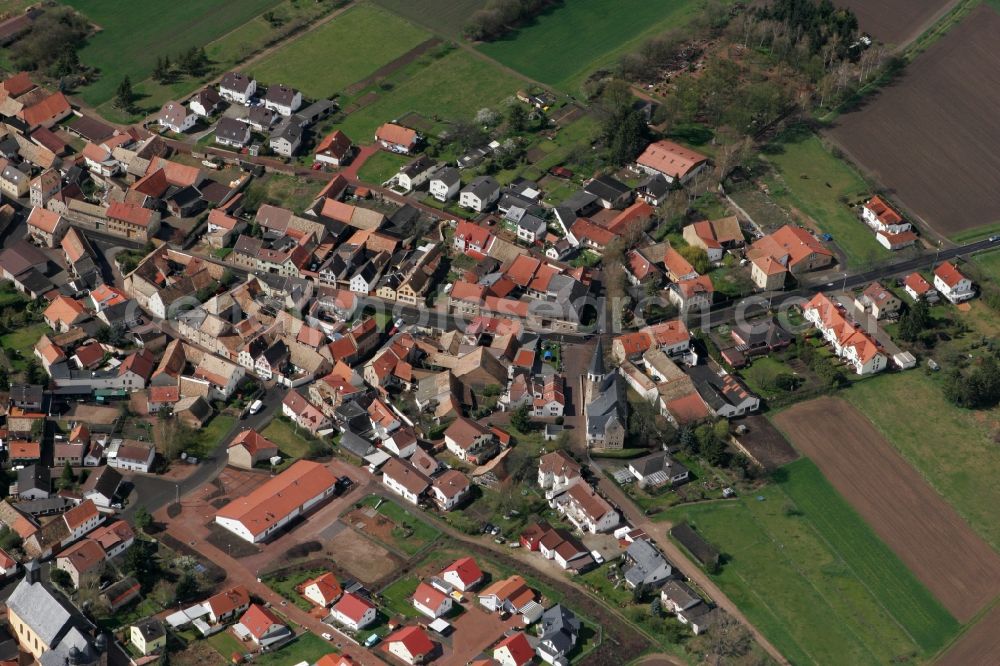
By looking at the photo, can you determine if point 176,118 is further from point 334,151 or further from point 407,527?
point 407,527

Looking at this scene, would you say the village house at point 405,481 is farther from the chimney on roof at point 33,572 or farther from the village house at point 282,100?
the village house at point 282,100

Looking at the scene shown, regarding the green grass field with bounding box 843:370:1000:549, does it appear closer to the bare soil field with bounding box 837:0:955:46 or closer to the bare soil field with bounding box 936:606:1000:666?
the bare soil field with bounding box 936:606:1000:666

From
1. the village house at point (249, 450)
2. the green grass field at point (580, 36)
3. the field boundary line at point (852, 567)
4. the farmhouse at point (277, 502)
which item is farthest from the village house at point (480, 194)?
the field boundary line at point (852, 567)

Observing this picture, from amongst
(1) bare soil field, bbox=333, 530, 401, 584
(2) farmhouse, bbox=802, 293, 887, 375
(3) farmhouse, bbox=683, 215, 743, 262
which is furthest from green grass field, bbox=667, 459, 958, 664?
(3) farmhouse, bbox=683, 215, 743, 262

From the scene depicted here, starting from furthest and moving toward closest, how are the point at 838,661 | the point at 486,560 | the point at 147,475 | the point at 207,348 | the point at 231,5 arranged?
the point at 231,5, the point at 207,348, the point at 147,475, the point at 486,560, the point at 838,661

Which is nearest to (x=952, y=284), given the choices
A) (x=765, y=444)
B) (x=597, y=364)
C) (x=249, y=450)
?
(x=765, y=444)

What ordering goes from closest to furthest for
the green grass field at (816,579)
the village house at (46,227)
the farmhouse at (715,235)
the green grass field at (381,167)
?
1. the green grass field at (816,579)
2. the farmhouse at (715,235)
3. the village house at (46,227)
4. the green grass field at (381,167)

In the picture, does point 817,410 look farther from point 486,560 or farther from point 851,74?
point 851,74

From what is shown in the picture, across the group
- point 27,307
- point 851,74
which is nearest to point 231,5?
point 27,307
